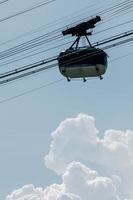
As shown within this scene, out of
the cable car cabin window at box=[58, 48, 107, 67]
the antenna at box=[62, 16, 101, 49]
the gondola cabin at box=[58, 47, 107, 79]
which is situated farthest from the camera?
the gondola cabin at box=[58, 47, 107, 79]

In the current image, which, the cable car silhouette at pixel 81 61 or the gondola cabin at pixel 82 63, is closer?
the cable car silhouette at pixel 81 61

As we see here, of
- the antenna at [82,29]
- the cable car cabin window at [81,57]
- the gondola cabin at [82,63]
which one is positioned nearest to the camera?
the antenna at [82,29]

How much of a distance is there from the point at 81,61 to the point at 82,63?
0.34m

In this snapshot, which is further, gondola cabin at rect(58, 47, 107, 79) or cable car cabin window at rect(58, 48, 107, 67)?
gondola cabin at rect(58, 47, 107, 79)

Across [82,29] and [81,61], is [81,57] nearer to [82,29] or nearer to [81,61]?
[81,61]

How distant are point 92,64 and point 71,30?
3730mm

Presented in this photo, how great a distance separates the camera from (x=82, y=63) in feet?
104

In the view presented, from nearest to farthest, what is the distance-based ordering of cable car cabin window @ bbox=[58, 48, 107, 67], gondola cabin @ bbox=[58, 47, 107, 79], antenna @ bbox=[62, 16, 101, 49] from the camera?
antenna @ bbox=[62, 16, 101, 49], cable car cabin window @ bbox=[58, 48, 107, 67], gondola cabin @ bbox=[58, 47, 107, 79]

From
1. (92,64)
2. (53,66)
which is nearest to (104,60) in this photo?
(92,64)

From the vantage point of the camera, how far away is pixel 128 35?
2336 cm

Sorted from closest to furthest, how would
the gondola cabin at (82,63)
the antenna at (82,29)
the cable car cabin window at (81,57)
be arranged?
1. the antenna at (82,29)
2. the cable car cabin window at (81,57)
3. the gondola cabin at (82,63)

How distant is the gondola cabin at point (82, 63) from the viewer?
30953 millimetres

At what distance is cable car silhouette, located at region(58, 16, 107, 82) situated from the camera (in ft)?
96.6

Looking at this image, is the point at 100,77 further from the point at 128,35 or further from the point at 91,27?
the point at 128,35
